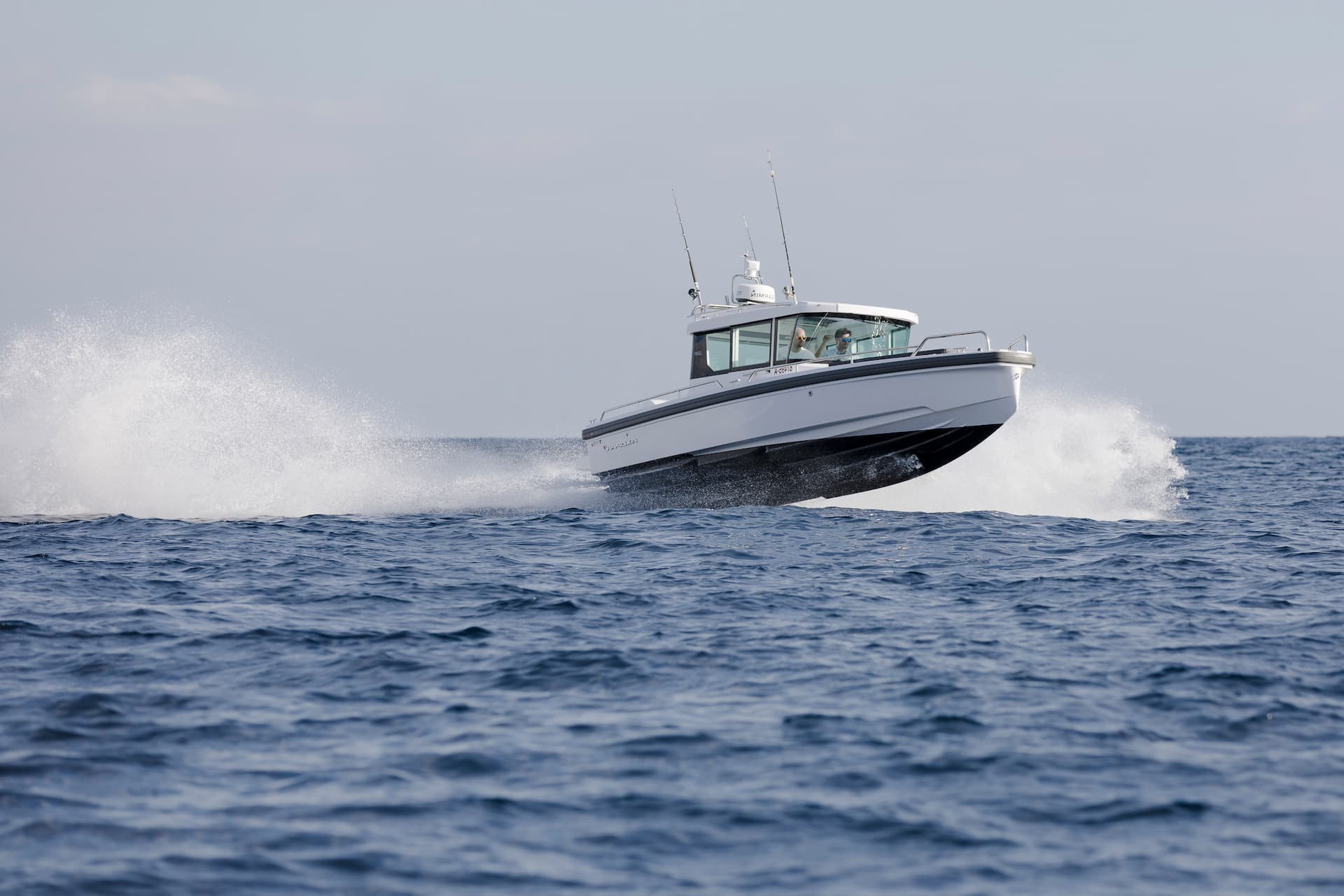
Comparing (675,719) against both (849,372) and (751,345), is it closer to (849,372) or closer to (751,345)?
(849,372)

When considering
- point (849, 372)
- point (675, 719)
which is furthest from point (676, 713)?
point (849, 372)

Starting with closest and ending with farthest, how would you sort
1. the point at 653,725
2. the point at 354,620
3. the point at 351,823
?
1. the point at 351,823
2. the point at 653,725
3. the point at 354,620

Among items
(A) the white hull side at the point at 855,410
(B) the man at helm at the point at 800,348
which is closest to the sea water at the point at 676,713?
(A) the white hull side at the point at 855,410

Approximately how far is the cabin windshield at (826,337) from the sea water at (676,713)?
2.93 meters

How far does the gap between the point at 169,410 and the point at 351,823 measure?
51.1 feet

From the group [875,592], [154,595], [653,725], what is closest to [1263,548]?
[875,592]

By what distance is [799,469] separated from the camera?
1472cm

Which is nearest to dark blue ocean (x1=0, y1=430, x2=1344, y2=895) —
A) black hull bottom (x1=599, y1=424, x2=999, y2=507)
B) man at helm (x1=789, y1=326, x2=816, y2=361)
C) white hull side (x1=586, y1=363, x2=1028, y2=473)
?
white hull side (x1=586, y1=363, x2=1028, y2=473)

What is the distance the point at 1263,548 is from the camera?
1207cm

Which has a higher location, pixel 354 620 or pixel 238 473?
pixel 238 473

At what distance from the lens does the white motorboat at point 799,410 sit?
13.6m

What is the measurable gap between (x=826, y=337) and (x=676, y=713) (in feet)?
32.7

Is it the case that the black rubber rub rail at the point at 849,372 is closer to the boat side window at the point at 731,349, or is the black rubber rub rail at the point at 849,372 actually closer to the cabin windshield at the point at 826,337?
the cabin windshield at the point at 826,337

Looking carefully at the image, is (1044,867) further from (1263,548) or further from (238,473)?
(238,473)
